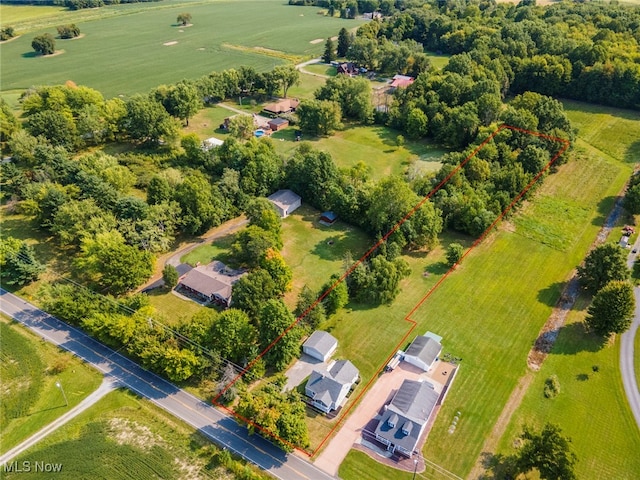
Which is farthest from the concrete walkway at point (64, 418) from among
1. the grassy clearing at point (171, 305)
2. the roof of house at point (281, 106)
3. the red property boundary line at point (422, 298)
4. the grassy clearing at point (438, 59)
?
the grassy clearing at point (438, 59)

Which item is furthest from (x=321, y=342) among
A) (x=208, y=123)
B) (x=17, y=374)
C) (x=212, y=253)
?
(x=208, y=123)

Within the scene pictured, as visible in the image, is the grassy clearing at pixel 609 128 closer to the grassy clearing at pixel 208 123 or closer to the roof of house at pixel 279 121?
the roof of house at pixel 279 121

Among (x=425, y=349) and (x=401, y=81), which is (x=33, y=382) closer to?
(x=425, y=349)

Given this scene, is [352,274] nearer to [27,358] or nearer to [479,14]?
[27,358]

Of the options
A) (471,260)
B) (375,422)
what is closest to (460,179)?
(471,260)

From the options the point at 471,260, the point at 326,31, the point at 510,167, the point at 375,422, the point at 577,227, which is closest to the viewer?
the point at 375,422

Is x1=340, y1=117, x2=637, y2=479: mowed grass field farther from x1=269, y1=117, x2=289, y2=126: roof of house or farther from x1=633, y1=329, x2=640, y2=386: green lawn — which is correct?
x1=269, y1=117, x2=289, y2=126: roof of house

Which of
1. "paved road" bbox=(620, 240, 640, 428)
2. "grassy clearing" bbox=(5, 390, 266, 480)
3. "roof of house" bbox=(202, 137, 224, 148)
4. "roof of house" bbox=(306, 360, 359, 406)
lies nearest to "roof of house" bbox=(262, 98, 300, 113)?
"roof of house" bbox=(202, 137, 224, 148)
